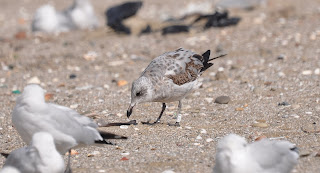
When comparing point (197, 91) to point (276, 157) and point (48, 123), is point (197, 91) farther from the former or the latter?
point (276, 157)

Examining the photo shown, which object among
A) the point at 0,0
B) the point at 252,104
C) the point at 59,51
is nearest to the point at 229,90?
the point at 252,104

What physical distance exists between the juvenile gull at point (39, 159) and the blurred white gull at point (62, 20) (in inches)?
364

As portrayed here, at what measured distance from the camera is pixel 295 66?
8648 millimetres

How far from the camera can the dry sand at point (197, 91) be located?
17.4 ft

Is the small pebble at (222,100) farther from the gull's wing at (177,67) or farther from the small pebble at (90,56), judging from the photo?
the small pebble at (90,56)

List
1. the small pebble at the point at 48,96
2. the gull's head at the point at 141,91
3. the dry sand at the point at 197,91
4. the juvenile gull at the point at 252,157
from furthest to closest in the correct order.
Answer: the small pebble at the point at 48,96 < the gull's head at the point at 141,91 < the dry sand at the point at 197,91 < the juvenile gull at the point at 252,157

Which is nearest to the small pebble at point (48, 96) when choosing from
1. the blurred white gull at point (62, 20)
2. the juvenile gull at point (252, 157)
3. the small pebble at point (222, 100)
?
the small pebble at point (222, 100)

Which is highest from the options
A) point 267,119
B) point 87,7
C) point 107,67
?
point 87,7

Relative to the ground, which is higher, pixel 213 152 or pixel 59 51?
pixel 59 51

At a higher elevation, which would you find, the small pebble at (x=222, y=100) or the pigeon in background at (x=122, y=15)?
the pigeon in background at (x=122, y=15)

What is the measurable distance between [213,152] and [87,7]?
9.49 m

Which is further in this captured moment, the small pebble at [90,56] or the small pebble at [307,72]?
the small pebble at [90,56]

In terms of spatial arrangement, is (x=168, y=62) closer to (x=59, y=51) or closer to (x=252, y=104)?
(x=252, y=104)

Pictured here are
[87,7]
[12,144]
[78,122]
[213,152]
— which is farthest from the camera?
[87,7]
